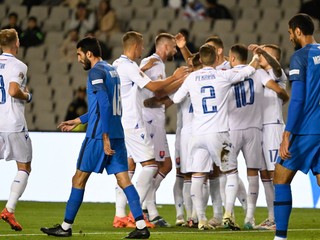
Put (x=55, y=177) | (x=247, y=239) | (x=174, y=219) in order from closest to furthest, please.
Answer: (x=247, y=239) < (x=174, y=219) < (x=55, y=177)

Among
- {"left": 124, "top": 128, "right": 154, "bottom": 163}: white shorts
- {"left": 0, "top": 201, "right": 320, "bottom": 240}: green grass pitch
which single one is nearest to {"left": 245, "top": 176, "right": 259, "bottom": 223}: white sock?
{"left": 0, "top": 201, "right": 320, "bottom": 240}: green grass pitch

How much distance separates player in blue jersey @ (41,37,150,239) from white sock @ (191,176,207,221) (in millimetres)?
1633

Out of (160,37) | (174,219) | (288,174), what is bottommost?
(174,219)

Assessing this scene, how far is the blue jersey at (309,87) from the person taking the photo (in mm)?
9594

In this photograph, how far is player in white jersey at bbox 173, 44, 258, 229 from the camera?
12.1 metres

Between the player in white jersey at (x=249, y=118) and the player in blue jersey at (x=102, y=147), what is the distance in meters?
2.23

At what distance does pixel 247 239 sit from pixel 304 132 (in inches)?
63.9

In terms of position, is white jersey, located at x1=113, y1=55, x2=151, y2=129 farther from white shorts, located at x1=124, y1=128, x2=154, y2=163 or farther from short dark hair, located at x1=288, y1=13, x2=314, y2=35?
short dark hair, located at x1=288, y1=13, x2=314, y2=35

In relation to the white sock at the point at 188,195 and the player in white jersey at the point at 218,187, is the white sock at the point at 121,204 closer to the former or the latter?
the white sock at the point at 188,195

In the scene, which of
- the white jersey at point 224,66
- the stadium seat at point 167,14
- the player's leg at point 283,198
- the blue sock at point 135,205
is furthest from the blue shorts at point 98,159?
the stadium seat at point 167,14

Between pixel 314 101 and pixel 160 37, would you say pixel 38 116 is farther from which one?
pixel 314 101

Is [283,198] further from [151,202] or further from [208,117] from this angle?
[151,202]

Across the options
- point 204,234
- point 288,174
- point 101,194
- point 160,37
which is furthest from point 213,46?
point 101,194

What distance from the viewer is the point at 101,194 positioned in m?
16.9
